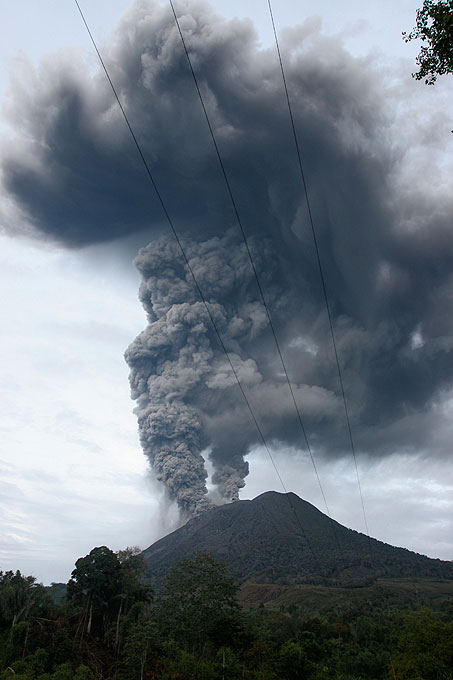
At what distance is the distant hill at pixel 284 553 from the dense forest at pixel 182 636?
225 feet

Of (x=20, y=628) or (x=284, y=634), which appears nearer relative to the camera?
(x=20, y=628)

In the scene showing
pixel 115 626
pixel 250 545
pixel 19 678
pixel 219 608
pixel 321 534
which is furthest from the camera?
pixel 321 534

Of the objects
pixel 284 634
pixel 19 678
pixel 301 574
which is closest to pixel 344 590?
pixel 301 574

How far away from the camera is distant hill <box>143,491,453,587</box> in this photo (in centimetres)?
13212

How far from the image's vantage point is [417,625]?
36906 mm

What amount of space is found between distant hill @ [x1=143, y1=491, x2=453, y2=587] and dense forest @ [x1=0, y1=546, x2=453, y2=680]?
68.5 metres

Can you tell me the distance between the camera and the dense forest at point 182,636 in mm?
33906

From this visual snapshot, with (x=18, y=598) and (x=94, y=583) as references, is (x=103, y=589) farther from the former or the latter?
(x=18, y=598)

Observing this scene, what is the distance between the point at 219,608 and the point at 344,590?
7284 cm

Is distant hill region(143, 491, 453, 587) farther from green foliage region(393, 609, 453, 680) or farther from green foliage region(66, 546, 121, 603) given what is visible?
green foliage region(393, 609, 453, 680)

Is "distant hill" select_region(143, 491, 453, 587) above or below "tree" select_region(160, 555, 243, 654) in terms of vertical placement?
above

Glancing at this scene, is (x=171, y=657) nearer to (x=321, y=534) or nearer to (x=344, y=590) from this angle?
(x=344, y=590)

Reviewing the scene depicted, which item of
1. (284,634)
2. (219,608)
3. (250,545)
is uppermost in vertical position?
(250,545)

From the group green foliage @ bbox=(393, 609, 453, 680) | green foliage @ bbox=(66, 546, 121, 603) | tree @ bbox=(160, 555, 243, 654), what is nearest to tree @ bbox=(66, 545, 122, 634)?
green foliage @ bbox=(66, 546, 121, 603)
